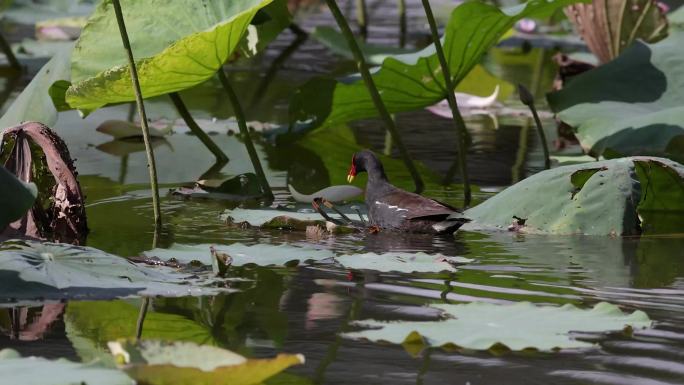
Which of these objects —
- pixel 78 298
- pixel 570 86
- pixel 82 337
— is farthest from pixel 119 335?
pixel 570 86

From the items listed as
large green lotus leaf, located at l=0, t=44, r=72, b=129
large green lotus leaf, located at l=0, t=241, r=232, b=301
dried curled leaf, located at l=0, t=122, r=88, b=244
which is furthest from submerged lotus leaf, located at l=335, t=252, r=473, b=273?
large green lotus leaf, located at l=0, t=44, r=72, b=129

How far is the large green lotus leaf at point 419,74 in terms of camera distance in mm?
4578

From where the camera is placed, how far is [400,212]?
3.89 meters

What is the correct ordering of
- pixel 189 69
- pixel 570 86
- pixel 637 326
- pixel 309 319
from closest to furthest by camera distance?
pixel 637 326
pixel 309 319
pixel 189 69
pixel 570 86

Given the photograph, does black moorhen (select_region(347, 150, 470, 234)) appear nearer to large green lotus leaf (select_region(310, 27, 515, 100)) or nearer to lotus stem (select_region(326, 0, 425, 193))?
lotus stem (select_region(326, 0, 425, 193))

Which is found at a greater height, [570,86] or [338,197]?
[570,86]

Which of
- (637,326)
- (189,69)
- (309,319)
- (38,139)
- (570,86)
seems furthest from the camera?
(570,86)

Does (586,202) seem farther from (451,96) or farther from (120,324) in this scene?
(120,324)

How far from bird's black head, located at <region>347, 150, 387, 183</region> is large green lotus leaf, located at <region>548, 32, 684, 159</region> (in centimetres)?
92

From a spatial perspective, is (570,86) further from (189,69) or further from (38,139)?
(38,139)

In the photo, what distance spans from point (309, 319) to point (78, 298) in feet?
1.56

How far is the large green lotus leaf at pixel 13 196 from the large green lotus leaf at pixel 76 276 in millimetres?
130

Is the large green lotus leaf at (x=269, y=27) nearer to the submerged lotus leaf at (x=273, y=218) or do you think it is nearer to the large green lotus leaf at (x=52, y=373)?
the submerged lotus leaf at (x=273, y=218)

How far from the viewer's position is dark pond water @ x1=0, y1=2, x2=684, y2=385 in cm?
240
